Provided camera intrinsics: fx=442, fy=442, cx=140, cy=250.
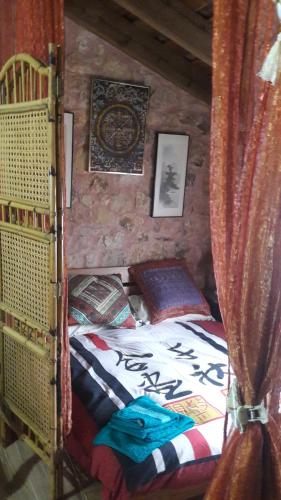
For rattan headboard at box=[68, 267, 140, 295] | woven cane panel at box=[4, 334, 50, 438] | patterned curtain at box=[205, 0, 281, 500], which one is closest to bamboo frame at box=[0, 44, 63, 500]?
woven cane panel at box=[4, 334, 50, 438]

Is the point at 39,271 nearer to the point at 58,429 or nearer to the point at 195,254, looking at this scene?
the point at 58,429

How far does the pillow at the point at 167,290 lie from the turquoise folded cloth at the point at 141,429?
1.27 metres

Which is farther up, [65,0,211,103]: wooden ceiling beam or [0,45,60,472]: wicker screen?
[65,0,211,103]: wooden ceiling beam

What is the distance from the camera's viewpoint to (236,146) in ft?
4.47

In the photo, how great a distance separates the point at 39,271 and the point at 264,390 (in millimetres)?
1205

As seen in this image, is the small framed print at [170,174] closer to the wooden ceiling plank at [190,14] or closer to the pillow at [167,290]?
the pillow at [167,290]

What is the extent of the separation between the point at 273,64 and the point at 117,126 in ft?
7.86

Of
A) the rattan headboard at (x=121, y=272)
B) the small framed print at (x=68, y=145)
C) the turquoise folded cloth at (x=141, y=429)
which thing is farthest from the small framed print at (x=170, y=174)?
the turquoise folded cloth at (x=141, y=429)

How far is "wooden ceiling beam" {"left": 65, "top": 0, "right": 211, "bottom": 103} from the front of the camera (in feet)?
9.84

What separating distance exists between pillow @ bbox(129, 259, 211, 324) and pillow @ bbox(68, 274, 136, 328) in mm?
242

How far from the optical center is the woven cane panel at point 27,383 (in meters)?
2.21

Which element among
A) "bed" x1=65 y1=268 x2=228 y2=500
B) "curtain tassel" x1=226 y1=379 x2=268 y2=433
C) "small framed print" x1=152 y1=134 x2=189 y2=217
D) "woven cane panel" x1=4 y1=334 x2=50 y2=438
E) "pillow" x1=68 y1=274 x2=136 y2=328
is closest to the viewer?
"curtain tassel" x1=226 y1=379 x2=268 y2=433

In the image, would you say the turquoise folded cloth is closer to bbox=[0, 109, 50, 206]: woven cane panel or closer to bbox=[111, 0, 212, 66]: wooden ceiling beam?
bbox=[0, 109, 50, 206]: woven cane panel

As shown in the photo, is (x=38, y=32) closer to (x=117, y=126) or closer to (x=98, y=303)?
(x=117, y=126)
